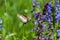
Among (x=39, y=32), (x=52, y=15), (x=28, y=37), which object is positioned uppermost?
(x=52, y=15)

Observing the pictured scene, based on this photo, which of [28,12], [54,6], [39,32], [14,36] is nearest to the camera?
[54,6]

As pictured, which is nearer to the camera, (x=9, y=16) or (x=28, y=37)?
(x=28, y=37)

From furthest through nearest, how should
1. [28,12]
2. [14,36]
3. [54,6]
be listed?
1. [28,12]
2. [14,36]
3. [54,6]

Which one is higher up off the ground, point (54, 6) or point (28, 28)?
point (54, 6)

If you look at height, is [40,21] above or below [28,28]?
above

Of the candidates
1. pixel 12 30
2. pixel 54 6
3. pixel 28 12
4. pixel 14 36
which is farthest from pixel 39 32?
pixel 28 12

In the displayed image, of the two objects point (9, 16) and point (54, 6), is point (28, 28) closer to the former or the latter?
point (9, 16)

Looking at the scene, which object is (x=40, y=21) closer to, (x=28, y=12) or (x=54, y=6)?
(x=54, y=6)

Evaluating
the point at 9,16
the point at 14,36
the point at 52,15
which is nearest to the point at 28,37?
the point at 14,36

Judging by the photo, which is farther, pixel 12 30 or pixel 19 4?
pixel 19 4
